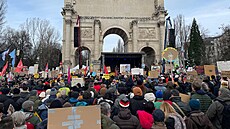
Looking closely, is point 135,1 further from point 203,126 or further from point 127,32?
point 203,126

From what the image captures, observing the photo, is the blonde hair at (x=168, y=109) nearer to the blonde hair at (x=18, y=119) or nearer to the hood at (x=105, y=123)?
the hood at (x=105, y=123)

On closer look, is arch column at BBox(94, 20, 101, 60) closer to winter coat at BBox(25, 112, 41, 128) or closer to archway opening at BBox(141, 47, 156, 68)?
archway opening at BBox(141, 47, 156, 68)

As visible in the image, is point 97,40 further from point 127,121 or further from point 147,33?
point 127,121

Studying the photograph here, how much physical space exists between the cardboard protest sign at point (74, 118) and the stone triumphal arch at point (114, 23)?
1590 inches

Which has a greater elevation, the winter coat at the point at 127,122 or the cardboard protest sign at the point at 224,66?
the cardboard protest sign at the point at 224,66

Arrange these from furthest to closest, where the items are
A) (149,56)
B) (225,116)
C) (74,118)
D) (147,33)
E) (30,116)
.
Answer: (149,56) → (147,33) → (225,116) → (30,116) → (74,118)

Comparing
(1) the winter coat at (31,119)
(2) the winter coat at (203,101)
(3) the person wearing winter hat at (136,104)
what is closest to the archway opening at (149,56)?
(2) the winter coat at (203,101)

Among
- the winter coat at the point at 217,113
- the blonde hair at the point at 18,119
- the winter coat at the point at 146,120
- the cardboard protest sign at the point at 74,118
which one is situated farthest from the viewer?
the winter coat at the point at 217,113

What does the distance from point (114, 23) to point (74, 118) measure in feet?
148

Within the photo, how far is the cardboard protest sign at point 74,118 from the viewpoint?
295 centimetres

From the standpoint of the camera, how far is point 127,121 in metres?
3.73

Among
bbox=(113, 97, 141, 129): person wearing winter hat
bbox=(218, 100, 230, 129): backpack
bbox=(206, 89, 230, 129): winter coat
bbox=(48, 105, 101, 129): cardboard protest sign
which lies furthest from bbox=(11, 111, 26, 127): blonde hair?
bbox=(218, 100, 230, 129): backpack

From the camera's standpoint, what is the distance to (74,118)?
3068 mm

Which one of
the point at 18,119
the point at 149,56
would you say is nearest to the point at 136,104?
the point at 18,119
